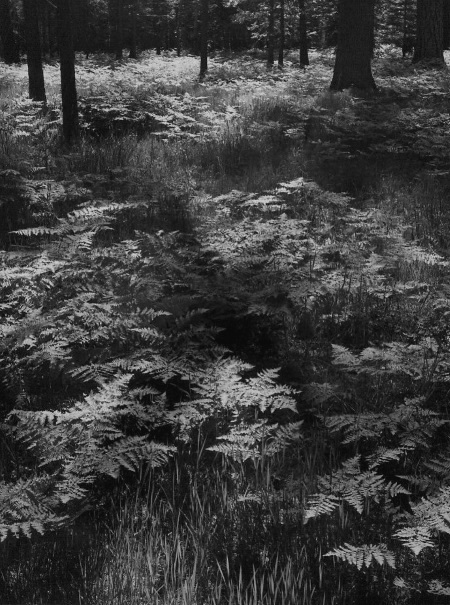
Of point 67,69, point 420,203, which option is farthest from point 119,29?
point 420,203

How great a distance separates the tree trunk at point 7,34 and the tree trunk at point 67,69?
46.2 feet

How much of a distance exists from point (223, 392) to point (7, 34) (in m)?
22.0

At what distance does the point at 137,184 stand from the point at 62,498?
4.67 m

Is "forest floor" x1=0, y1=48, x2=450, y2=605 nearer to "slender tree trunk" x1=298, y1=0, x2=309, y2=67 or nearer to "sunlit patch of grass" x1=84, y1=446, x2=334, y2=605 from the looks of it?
"sunlit patch of grass" x1=84, y1=446, x2=334, y2=605

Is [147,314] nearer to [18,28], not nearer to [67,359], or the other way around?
[67,359]

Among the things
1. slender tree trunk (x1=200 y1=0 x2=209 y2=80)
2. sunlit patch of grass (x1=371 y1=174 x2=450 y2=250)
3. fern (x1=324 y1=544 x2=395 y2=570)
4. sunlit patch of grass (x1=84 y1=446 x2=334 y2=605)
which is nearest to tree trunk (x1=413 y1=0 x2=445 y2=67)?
sunlit patch of grass (x1=371 y1=174 x2=450 y2=250)

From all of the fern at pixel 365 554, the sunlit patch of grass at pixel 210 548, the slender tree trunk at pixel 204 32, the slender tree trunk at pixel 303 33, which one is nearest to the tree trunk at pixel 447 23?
the slender tree trunk at pixel 303 33

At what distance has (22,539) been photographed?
6.74 feet

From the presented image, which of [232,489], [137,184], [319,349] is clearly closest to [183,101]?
[137,184]

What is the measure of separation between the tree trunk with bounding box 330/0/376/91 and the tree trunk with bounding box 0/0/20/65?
13.5 metres

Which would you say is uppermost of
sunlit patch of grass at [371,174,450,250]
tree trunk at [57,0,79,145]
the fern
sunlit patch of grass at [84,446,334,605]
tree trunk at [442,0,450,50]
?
tree trunk at [442,0,450,50]

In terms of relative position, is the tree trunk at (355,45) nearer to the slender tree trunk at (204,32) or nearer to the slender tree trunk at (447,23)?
the slender tree trunk at (204,32)

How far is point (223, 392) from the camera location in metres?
2.51

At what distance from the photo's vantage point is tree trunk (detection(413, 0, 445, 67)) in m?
12.9
